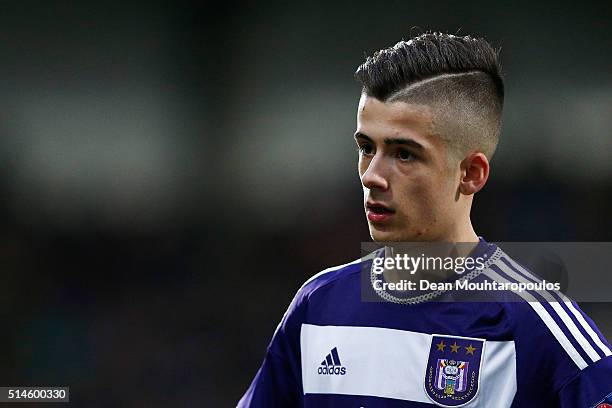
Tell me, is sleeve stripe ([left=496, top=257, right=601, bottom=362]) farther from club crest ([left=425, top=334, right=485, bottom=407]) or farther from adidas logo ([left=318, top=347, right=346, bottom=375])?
adidas logo ([left=318, top=347, right=346, bottom=375])

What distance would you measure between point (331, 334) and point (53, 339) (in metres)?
3.79

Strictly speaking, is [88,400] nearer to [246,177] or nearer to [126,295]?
[126,295]

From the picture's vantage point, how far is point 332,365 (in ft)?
7.11

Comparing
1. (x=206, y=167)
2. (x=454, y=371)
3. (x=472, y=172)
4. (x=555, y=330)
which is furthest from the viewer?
(x=206, y=167)

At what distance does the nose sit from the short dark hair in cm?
16

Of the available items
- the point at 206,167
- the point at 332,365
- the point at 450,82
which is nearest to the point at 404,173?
the point at 450,82

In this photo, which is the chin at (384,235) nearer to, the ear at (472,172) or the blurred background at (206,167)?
the ear at (472,172)

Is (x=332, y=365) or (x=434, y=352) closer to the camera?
(x=434, y=352)

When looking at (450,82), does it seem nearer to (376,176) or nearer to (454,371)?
(376,176)

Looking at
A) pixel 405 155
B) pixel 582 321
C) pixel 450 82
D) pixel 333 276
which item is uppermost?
pixel 450 82

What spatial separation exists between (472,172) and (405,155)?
209mm

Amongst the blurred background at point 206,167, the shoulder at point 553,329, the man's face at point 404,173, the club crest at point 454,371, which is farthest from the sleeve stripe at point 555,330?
the blurred background at point 206,167

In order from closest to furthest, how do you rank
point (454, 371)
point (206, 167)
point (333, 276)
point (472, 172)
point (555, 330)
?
point (555, 330), point (454, 371), point (472, 172), point (333, 276), point (206, 167)

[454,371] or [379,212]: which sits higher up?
[379,212]
